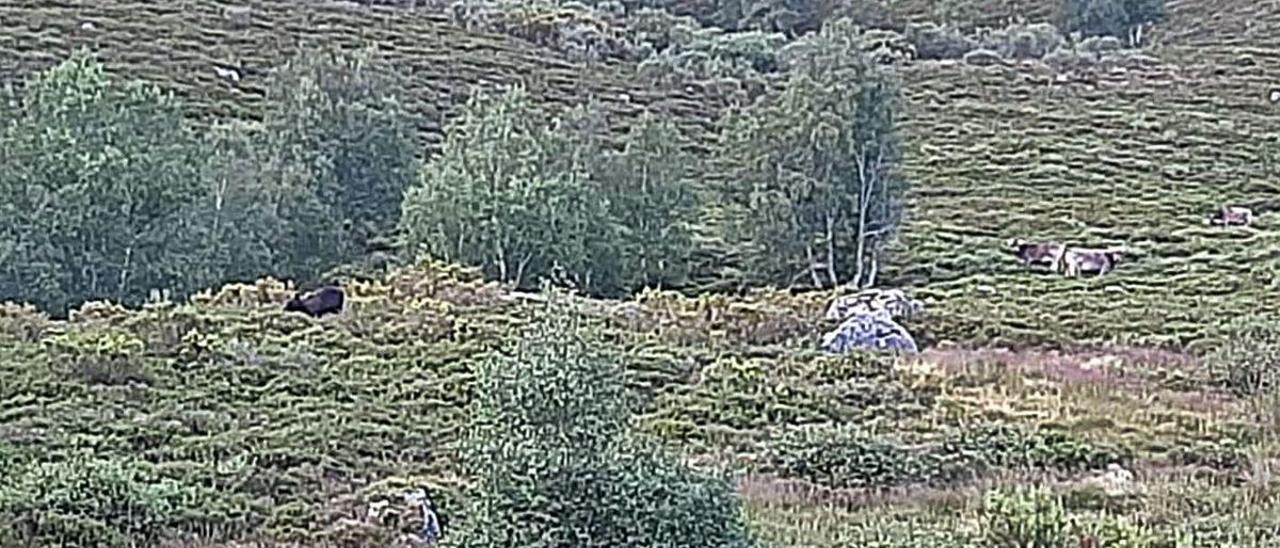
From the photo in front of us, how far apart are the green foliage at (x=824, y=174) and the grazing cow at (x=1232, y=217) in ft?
46.5

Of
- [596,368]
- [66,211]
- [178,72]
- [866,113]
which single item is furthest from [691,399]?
[178,72]

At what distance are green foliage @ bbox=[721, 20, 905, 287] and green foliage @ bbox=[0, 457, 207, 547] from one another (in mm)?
37240

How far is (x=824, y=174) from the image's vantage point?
5753 cm

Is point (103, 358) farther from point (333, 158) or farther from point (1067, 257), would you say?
point (1067, 257)

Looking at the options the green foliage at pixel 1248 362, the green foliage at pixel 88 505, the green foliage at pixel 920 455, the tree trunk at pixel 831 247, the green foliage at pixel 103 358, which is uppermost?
the green foliage at pixel 88 505

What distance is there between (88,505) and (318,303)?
71.6ft

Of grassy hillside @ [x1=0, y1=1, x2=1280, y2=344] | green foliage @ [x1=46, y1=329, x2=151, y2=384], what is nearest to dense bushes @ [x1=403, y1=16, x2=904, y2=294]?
grassy hillside @ [x1=0, y1=1, x2=1280, y2=344]

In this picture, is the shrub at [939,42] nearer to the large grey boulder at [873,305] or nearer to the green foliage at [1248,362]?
the large grey boulder at [873,305]

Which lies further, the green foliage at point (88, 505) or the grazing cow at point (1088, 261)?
the grazing cow at point (1088, 261)

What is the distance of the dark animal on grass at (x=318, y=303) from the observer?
41.0 meters

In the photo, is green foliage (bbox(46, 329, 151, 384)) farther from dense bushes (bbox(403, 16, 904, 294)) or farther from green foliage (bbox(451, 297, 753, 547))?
dense bushes (bbox(403, 16, 904, 294))

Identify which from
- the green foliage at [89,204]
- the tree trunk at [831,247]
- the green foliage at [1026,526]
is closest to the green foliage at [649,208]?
the tree trunk at [831,247]

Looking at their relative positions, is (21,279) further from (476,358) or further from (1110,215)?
(1110,215)

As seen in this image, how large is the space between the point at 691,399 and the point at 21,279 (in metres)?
23.0
